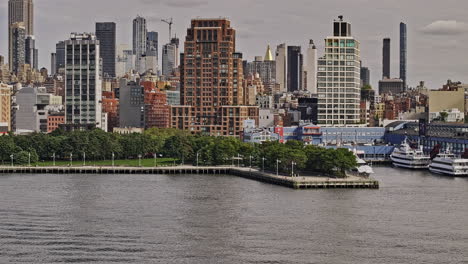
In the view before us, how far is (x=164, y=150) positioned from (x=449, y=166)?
5864 centimetres

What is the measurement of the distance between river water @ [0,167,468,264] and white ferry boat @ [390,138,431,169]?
33162 mm

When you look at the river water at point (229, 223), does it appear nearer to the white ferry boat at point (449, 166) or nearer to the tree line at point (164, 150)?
the white ferry boat at point (449, 166)

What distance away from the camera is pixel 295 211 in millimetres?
96125

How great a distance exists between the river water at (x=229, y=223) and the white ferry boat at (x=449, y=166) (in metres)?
14.6

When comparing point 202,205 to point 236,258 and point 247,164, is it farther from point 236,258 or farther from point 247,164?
point 247,164

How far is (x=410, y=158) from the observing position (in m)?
162

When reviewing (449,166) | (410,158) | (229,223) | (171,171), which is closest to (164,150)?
(171,171)

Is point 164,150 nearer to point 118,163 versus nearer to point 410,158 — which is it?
point 118,163

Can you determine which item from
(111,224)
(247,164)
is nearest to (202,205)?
(111,224)

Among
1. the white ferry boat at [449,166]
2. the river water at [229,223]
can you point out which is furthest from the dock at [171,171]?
the white ferry boat at [449,166]

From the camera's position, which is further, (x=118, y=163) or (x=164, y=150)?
(x=164, y=150)

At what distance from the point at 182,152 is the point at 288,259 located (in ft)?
322

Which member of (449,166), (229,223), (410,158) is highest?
(410,158)

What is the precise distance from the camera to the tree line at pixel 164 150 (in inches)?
5517
